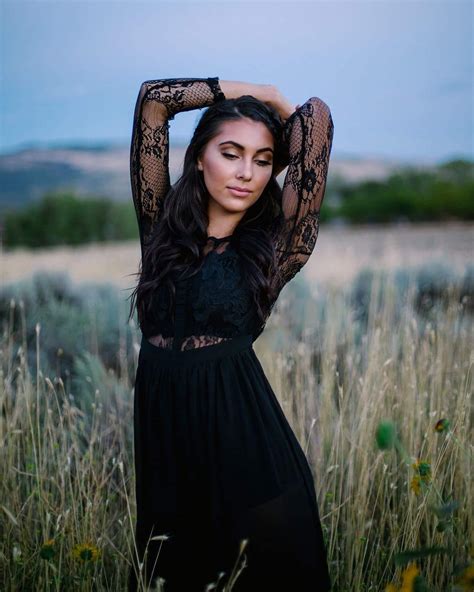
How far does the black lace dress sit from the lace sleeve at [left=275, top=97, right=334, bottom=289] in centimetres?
22

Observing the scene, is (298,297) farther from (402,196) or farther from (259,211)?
(402,196)

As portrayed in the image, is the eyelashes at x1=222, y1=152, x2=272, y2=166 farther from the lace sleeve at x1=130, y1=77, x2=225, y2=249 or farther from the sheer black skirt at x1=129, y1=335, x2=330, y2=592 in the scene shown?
the sheer black skirt at x1=129, y1=335, x2=330, y2=592

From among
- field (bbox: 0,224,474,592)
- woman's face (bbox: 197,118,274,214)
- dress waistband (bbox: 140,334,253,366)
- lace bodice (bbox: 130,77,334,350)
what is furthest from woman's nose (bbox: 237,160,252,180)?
field (bbox: 0,224,474,592)

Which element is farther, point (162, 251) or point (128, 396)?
point (128, 396)

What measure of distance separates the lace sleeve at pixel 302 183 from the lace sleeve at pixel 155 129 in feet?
1.12

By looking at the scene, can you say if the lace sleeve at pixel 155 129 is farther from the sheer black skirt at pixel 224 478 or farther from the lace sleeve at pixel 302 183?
the sheer black skirt at pixel 224 478

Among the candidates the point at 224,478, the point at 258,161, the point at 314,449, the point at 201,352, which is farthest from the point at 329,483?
the point at 258,161

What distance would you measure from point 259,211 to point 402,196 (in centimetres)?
2330

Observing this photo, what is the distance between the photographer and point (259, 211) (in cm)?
251

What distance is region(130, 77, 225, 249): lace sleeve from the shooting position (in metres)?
2.50

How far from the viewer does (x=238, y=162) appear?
2.27 meters

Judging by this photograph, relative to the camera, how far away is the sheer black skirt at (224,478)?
6.66ft

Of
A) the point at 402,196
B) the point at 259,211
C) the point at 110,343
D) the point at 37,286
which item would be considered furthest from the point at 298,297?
the point at 402,196

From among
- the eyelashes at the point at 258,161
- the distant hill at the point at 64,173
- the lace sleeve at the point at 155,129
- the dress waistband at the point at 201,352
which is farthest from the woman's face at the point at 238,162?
the distant hill at the point at 64,173
